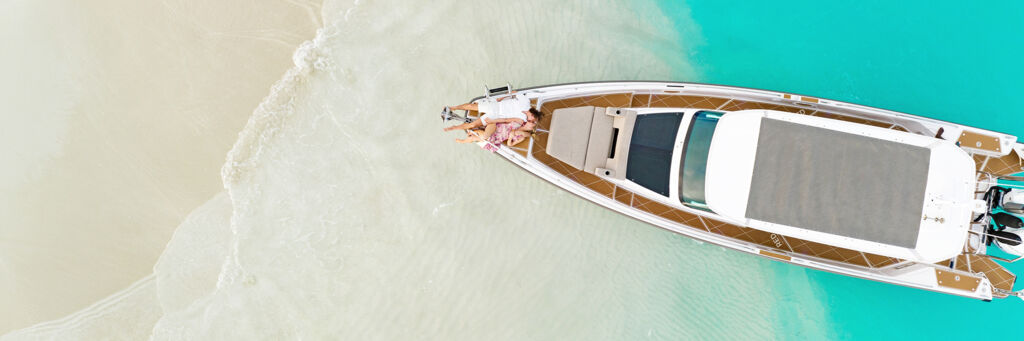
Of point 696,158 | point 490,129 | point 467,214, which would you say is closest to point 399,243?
point 467,214

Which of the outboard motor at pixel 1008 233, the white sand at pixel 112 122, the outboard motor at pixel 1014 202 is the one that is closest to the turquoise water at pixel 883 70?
the outboard motor at pixel 1008 233

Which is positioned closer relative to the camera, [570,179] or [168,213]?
[570,179]

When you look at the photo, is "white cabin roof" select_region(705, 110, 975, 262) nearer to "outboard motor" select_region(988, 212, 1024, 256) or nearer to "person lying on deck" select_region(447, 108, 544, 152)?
"outboard motor" select_region(988, 212, 1024, 256)

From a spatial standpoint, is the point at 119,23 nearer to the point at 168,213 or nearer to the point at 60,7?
the point at 60,7

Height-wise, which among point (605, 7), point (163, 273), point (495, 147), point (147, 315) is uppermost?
point (605, 7)

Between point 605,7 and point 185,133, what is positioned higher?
point 605,7

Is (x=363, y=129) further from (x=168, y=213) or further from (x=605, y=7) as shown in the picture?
(x=605, y=7)

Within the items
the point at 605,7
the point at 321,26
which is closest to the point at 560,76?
the point at 605,7
